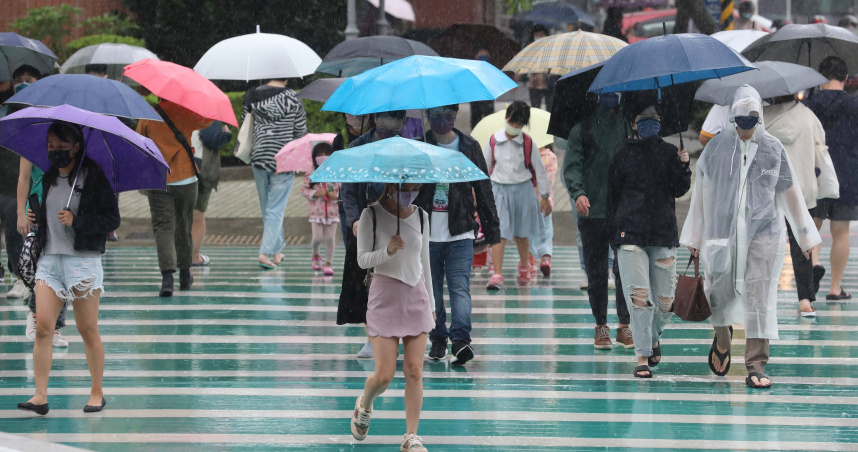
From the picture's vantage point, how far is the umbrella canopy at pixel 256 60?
40.4 feet

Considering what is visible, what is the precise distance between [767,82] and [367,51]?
381 centimetres

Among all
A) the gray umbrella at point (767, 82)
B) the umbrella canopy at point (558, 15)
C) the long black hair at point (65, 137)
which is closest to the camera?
the long black hair at point (65, 137)

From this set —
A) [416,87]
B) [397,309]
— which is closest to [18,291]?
[416,87]

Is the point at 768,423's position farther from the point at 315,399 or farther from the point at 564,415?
the point at 315,399

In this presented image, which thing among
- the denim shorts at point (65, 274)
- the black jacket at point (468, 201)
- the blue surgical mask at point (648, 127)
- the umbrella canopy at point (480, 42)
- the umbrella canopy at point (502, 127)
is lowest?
the denim shorts at point (65, 274)

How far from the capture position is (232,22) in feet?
82.6

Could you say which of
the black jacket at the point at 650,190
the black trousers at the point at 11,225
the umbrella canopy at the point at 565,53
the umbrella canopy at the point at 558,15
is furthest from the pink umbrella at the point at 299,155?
the umbrella canopy at the point at 558,15

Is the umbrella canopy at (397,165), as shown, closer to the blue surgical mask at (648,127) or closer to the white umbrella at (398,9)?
the blue surgical mask at (648,127)

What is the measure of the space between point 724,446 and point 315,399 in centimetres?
249

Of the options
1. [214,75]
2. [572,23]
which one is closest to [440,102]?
[214,75]

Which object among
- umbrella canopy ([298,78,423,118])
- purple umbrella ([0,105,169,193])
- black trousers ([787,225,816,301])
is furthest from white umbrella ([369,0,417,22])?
purple umbrella ([0,105,169,193])

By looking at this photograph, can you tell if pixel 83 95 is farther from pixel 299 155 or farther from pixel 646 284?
pixel 299 155

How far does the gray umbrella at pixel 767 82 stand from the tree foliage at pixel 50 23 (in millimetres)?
19500

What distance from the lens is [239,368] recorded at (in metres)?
8.24
